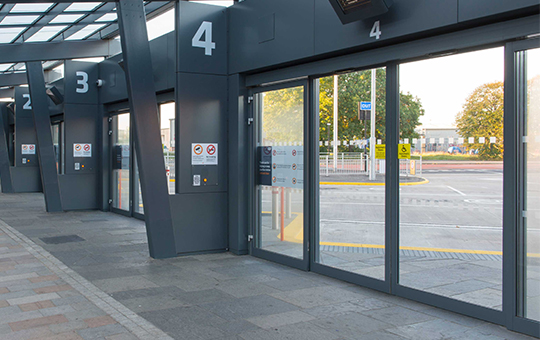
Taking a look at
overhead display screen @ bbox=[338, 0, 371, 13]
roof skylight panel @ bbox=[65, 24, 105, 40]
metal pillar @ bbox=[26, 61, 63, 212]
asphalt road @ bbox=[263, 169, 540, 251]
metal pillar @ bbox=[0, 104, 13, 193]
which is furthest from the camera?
metal pillar @ bbox=[0, 104, 13, 193]

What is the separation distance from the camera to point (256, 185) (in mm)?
8023

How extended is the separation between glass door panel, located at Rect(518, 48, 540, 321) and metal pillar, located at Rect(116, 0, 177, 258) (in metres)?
5.06

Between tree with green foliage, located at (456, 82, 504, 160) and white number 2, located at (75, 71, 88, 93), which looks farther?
white number 2, located at (75, 71, 88, 93)

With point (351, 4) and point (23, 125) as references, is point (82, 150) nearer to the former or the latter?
point (23, 125)

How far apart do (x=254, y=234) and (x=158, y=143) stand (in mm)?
2091

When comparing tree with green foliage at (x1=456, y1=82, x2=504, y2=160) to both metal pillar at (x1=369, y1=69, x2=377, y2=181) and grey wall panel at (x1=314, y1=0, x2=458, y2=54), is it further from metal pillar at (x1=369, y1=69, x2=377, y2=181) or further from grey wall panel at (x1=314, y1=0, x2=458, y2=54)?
metal pillar at (x1=369, y1=69, x2=377, y2=181)

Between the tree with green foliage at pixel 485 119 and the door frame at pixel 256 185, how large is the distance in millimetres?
2249

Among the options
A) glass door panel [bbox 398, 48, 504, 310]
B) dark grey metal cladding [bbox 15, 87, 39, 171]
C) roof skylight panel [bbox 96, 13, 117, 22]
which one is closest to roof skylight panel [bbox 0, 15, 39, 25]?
roof skylight panel [bbox 96, 13, 117, 22]

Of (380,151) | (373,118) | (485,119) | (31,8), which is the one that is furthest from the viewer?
(31,8)

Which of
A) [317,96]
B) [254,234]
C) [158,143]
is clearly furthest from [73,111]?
[317,96]

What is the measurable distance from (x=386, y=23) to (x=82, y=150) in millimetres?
10538

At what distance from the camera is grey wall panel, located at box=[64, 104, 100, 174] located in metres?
13.6

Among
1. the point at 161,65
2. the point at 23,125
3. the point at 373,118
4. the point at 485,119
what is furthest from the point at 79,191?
the point at 485,119

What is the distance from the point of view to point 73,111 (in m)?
13.7
